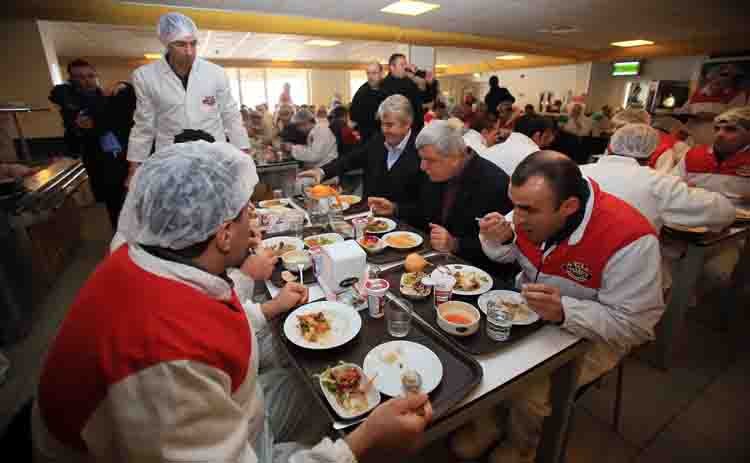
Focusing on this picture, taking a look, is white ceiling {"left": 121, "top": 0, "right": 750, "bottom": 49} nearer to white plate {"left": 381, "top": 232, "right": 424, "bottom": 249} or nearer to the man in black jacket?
the man in black jacket

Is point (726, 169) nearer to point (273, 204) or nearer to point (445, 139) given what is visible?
point (445, 139)

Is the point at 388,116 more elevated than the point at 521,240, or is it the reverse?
the point at 388,116

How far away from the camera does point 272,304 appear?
1.39 meters

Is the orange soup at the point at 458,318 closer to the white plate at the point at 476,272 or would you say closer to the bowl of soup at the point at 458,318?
the bowl of soup at the point at 458,318

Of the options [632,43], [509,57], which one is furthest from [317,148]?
[509,57]

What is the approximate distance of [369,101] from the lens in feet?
13.4

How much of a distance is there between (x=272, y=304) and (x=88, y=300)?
2.21 ft

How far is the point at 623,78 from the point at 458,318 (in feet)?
50.2

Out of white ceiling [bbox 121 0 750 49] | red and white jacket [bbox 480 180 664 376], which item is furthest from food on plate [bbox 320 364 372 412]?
white ceiling [bbox 121 0 750 49]

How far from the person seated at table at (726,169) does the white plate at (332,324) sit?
2818 millimetres

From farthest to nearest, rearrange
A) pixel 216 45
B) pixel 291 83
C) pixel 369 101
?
pixel 291 83 → pixel 216 45 → pixel 369 101

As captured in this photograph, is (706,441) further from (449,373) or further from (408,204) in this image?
(408,204)

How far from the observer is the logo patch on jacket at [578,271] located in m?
1.40

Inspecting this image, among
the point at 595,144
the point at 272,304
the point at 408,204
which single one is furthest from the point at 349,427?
the point at 595,144
